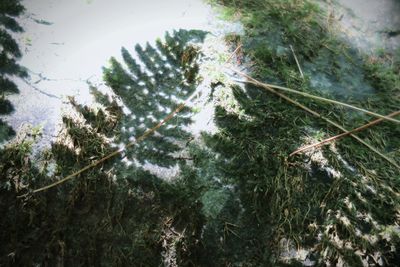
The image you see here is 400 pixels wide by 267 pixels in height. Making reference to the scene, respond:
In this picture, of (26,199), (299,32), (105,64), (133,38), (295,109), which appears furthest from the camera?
(299,32)

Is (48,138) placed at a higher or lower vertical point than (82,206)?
higher

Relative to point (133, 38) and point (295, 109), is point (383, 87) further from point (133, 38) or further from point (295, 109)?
point (133, 38)

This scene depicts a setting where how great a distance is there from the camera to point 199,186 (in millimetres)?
2801

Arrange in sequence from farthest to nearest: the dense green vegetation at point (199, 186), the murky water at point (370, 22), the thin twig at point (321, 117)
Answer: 1. the murky water at point (370, 22)
2. the thin twig at point (321, 117)
3. the dense green vegetation at point (199, 186)

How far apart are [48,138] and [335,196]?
9.19 ft

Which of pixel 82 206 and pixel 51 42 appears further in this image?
pixel 51 42

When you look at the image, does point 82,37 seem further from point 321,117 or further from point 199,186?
point 321,117

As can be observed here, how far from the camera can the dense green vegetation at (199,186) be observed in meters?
2.52

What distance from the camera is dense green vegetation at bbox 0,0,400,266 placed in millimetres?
2518

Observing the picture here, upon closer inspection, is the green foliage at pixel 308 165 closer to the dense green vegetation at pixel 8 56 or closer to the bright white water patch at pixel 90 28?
the bright white water patch at pixel 90 28

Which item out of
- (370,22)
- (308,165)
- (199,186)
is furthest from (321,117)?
(370,22)

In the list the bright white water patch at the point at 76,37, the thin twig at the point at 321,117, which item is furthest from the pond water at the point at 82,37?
the thin twig at the point at 321,117

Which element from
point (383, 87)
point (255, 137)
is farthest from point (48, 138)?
point (383, 87)

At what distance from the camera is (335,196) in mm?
2768
